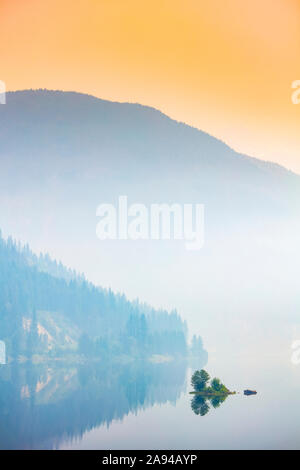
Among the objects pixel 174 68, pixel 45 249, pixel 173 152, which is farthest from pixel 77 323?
pixel 174 68

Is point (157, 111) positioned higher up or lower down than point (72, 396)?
higher up

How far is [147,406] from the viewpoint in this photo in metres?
10.7

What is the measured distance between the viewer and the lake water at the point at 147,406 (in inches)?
369

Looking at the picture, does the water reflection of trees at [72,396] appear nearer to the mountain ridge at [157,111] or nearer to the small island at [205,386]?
the small island at [205,386]

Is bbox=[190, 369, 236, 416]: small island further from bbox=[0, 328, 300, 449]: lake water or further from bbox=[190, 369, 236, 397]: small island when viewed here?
bbox=[0, 328, 300, 449]: lake water

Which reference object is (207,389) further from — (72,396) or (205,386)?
(72,396)

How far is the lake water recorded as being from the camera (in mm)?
9367

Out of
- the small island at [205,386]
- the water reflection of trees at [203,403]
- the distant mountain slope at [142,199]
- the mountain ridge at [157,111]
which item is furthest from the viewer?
the distant mountain slope at [142,199]

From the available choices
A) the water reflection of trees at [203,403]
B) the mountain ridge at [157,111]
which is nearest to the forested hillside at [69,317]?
the water reflection of trees at [203,403]

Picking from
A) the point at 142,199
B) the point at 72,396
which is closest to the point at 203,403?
the point at 72,396

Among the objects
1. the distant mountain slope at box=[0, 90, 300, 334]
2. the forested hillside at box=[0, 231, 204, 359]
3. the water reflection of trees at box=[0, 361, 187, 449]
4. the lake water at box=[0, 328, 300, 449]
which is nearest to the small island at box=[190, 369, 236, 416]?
the lake water at box=[0, 328, 300, 449]

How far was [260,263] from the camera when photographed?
1247 cm

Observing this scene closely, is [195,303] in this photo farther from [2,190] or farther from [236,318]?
[2,190]
